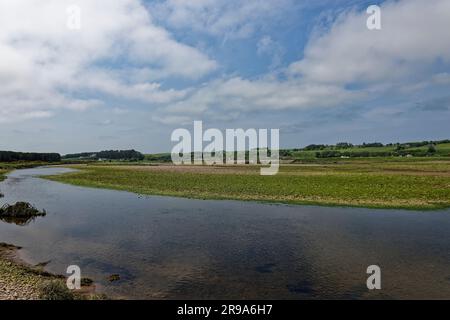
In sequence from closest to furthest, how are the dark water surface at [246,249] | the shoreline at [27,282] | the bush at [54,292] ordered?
the bush at [54,292] → the shoreline at [27,282] → the dark water surface at [246,249]

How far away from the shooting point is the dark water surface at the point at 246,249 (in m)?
14.5

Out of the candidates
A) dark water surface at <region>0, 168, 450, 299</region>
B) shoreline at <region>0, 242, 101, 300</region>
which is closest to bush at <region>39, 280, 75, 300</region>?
shoreline at <region>0, 242, 101, 300</region>

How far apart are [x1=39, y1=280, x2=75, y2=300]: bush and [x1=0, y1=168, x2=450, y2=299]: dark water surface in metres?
2.10

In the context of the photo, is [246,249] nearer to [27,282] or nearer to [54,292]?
[54,292]

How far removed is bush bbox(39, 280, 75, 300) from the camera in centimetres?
1191

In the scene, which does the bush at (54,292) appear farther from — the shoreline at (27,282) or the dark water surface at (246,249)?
the dark water surface at (246,249)

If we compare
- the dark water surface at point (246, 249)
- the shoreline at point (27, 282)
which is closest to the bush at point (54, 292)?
the shoreline at point (27, 282)

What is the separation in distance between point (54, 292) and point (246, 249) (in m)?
11.2

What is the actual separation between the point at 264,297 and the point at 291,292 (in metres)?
1.31

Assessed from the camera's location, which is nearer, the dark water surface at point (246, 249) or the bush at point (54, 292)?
the bush at point (54, 292)

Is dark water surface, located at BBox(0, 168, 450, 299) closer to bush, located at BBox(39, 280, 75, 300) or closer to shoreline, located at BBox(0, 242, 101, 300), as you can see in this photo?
shoreline, located at BBox(0, 242, 101, 300)

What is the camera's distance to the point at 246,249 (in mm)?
20094

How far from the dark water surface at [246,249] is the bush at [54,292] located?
2.10m
